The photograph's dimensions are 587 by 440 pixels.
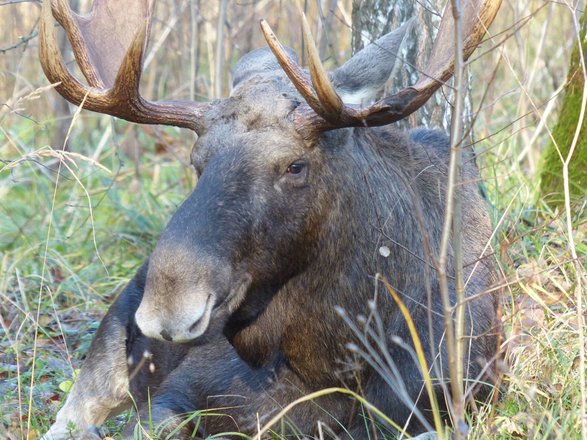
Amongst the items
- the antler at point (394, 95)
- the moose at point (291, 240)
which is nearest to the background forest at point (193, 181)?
the antler at point (394, 95)

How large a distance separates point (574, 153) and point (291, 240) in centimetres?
277

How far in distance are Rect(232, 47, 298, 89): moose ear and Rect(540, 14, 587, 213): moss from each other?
7.14ft

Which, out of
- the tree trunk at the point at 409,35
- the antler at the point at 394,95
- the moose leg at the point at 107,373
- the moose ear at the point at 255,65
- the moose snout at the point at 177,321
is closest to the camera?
the moose snout at the point at 177,321

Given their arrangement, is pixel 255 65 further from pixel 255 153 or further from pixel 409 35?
pixel 409 35

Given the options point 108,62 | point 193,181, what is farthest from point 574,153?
point 193,181

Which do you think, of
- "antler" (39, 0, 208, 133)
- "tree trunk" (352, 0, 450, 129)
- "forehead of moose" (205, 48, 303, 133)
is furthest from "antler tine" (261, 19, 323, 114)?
Result: "tree trunk" (352, 0, 450, 129)

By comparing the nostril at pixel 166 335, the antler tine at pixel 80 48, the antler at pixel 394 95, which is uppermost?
the antler tine at pixel 80 48

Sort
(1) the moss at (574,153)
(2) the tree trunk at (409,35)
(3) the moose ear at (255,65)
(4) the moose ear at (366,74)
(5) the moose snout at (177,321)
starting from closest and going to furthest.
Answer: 1. (5) the moose snout at (177,321)
2. (4) the moose ear at (366,74)
3. (3) the moose ear at (255,65)
4. (2) the tree trunk at (409,35)
5. (1) the moss at (574,153)

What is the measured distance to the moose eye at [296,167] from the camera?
429 centimetres

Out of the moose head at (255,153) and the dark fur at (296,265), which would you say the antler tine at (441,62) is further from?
the dark fur at (296,265)

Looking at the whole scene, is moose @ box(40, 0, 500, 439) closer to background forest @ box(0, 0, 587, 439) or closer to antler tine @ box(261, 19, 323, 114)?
antler tine @ box(261, 19, 323, 114)

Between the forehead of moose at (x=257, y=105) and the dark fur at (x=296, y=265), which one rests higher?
the forehead of moose at (x=257, y=105)

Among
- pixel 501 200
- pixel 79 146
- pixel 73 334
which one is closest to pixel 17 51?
pixel 79 146

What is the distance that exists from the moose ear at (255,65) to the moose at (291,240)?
0.5 inches
